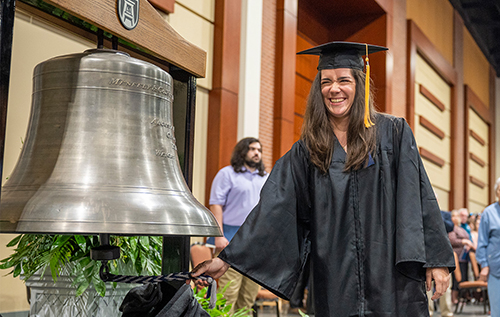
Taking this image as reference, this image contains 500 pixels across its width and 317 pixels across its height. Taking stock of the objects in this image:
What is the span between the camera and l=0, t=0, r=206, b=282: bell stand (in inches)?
62.4

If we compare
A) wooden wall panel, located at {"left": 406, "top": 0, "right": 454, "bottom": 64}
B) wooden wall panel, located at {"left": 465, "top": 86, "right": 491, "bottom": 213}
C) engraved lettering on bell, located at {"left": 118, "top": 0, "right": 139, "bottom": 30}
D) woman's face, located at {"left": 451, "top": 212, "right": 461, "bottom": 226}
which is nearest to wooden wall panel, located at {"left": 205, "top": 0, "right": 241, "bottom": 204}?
engraved lettering on bell, located at {"left": 118, "top": 0, "right": 139, "bottom": 30}

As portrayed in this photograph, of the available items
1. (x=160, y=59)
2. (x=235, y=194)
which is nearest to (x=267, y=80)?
(x=235, y=194)

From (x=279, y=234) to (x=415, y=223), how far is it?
532mm

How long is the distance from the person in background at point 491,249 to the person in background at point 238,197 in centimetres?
220

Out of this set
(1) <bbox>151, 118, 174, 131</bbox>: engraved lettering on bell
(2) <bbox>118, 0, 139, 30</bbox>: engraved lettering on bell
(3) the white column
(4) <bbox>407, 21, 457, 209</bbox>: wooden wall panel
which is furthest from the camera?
(4) <bbox>407, 21, 457, 209</bbox>: wooden wall panel

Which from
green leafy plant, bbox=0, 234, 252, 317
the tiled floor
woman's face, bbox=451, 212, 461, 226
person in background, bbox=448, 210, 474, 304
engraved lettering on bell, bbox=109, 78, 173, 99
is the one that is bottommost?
the tiled floor

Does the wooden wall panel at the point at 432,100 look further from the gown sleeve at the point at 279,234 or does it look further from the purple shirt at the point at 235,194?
the gown sleeve at the point at 279,234

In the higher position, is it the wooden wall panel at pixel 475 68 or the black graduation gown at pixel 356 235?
the wooden wall panel at pixel 475 68

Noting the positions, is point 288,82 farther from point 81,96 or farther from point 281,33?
point 81,96

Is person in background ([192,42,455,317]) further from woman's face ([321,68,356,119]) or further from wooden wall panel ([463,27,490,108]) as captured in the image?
wooden wall panel ([463,27,490,108])

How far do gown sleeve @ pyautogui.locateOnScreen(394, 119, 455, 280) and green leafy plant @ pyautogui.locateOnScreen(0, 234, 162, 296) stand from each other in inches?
46.1

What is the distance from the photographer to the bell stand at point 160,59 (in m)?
Result: 1.58

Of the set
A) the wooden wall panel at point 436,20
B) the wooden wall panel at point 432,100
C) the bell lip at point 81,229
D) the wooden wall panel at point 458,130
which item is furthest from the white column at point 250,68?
the wooden wall panel at point 458,130

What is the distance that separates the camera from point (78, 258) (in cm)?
251
